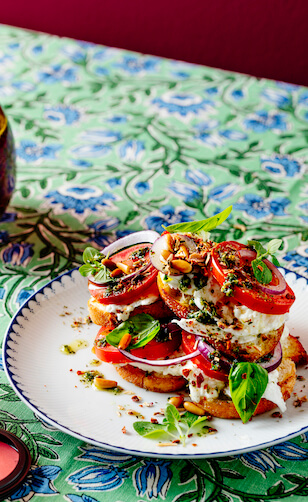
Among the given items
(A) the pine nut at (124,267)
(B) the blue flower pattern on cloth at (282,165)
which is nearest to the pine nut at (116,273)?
(A) the pine nut at (124,267)

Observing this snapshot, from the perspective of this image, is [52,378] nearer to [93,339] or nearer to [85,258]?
[93,339]

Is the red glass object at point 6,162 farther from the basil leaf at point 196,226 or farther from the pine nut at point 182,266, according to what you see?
the pine nut at point 182,266

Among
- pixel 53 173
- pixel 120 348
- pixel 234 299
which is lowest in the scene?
pixel 53 173

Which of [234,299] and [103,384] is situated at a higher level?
[234,299]

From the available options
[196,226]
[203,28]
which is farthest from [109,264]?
[203,28]

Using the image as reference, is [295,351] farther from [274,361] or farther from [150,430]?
[150,430]

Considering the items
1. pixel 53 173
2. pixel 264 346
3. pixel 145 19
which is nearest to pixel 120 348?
pixel 264 346
